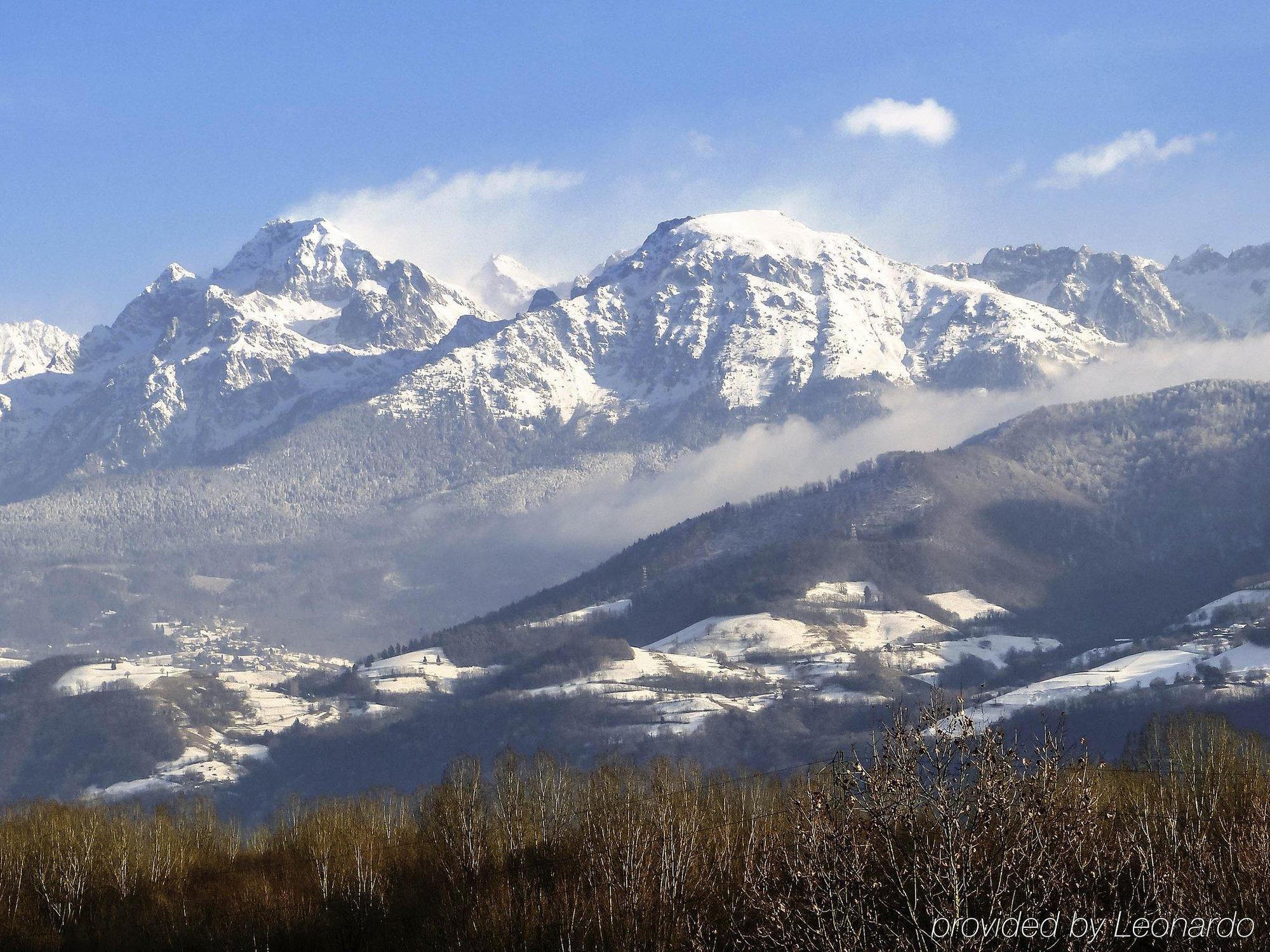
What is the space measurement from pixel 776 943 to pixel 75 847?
10511 centimetres

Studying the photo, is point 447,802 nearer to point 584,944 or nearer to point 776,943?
point 584,944

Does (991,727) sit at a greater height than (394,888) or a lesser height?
greater

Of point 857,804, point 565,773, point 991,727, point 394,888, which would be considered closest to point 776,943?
point 857,804

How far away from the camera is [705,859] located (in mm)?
96938

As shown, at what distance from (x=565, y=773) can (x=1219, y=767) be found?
82152 millimetres

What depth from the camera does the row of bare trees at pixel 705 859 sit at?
59.0 metres

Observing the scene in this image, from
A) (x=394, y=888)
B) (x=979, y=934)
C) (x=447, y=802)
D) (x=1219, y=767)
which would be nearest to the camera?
(x=979, y=934)

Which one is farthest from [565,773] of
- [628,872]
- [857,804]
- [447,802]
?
[857,804]

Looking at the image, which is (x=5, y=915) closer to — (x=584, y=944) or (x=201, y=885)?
(x=201, y=885)

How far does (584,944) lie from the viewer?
276 feet

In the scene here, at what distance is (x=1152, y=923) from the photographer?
6138cm

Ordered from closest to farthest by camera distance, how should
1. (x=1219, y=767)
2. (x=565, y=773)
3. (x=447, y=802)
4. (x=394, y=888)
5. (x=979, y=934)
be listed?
(x=979, y=934)
(x=394, y=888)
(x=1219, y=767)
(x=447, y=802)
(x=565, y=773)

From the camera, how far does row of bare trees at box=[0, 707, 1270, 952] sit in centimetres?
5903

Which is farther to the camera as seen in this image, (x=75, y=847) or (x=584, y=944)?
(x=75, y=847)
